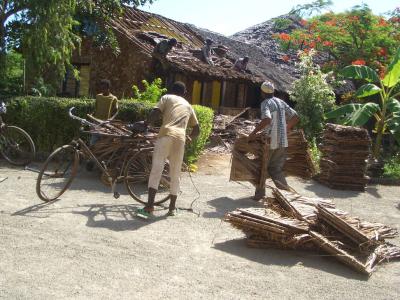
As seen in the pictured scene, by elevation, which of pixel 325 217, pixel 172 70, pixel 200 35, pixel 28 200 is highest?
pixel 200 35

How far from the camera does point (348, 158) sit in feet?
35.1

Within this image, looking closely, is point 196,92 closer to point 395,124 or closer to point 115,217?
point 395,124

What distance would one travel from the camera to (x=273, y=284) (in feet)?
15.2

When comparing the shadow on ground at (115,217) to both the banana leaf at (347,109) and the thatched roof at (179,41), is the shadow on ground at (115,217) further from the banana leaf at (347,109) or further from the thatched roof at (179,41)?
the thatched roof at (179,41)

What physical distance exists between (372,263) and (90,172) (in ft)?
19.2

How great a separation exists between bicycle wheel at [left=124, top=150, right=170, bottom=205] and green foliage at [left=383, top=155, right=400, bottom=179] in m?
7.14

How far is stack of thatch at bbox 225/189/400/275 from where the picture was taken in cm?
539

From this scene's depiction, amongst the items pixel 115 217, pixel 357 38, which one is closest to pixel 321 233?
pixel 115 217

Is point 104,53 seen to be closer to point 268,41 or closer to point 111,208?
point 111,208

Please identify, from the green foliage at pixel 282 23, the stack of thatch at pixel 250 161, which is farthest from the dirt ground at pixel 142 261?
the green foliage at pixel 282 23

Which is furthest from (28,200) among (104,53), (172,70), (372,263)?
(104,53)

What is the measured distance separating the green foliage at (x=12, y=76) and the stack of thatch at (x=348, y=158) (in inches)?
309

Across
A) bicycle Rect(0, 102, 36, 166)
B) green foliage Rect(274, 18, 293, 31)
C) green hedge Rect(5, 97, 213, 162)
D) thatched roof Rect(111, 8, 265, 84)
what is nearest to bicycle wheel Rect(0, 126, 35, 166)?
bicycle Rect(0, 102, 36, 166)

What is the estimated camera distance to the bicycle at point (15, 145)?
9562 millimetres
